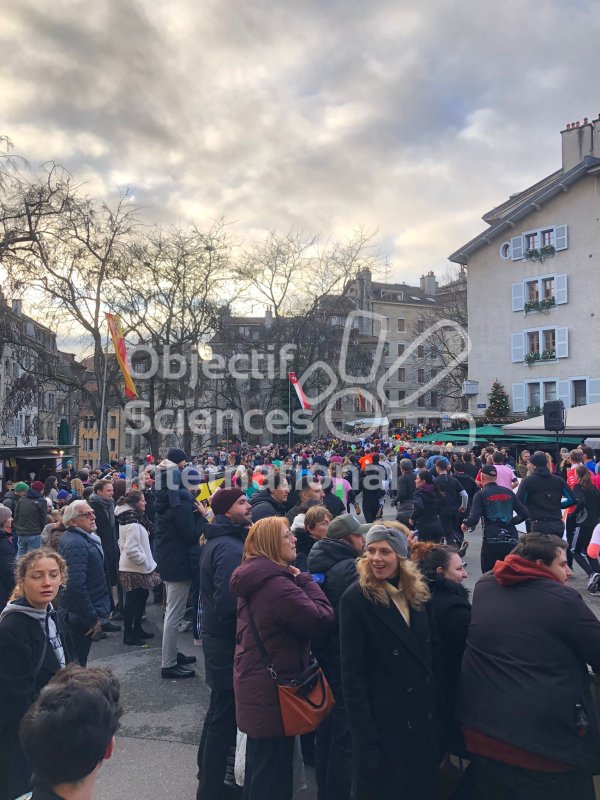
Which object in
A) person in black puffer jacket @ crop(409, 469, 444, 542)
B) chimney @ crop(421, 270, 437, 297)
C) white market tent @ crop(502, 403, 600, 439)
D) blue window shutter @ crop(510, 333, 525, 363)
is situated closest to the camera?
person in black puffer jacket @ crop(409, 469, 444, 542)

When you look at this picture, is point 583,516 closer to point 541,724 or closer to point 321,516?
point 321,516

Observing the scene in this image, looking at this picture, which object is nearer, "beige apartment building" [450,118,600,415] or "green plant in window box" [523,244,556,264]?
"beige apartment building" [450,118,600,415]

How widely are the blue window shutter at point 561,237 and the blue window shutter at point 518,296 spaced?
272cm

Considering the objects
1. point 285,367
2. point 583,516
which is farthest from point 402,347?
point 583,516

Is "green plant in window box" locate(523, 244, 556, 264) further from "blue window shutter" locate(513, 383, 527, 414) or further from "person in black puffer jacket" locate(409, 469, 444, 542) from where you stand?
"person in black puffer jacket" locate(409, 469, 444, 542)

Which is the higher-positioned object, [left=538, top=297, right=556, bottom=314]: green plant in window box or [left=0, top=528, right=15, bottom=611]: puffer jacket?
[left=538, top=297, right=556, bottom=314]: green plant in window box

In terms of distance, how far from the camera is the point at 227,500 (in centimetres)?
460

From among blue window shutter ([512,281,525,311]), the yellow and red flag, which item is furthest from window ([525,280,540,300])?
the yellow and red flag

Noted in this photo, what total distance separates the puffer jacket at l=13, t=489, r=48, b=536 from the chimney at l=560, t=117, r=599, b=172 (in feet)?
111

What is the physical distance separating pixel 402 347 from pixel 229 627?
7365 cm

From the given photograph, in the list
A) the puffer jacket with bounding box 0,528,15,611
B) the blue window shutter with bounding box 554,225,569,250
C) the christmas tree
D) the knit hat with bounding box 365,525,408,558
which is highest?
the blue window shutter with bounding box 554,225,569,250

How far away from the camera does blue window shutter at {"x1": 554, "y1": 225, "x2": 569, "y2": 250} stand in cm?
3177

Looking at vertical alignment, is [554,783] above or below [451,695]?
below

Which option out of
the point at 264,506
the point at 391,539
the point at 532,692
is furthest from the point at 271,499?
the point at 532,692
